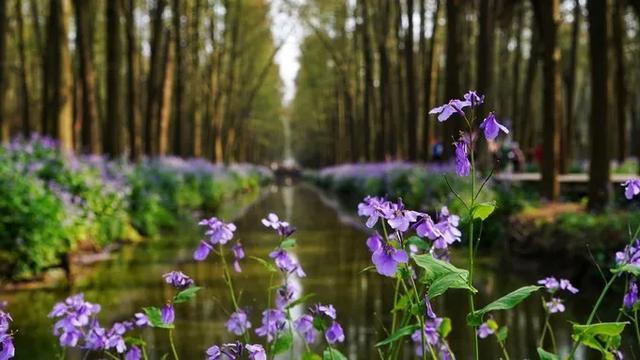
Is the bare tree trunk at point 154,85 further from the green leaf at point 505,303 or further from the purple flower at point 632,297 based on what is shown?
the green leaf at point 505,303

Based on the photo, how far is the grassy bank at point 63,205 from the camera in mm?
7637

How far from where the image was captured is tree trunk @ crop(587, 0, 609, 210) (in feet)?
32.1

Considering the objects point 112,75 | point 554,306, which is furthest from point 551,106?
point 112,75

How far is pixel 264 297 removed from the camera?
7.00 meters

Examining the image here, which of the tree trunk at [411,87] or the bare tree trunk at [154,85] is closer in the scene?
the bare tree trunk at [154,85]

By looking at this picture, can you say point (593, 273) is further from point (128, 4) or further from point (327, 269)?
point (128, 4)

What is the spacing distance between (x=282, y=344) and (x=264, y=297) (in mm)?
4184

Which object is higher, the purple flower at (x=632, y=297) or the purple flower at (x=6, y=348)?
the purple flower at (x=632, y=297)

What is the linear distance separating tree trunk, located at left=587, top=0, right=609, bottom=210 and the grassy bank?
6.50 m

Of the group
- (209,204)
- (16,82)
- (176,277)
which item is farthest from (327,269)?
(16,82)

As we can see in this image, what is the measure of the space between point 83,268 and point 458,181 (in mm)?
6503

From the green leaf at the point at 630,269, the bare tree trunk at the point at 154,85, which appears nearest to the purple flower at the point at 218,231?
Answer: the green leaf at the point at 630,269

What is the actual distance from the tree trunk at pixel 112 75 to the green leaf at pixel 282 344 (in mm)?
15717

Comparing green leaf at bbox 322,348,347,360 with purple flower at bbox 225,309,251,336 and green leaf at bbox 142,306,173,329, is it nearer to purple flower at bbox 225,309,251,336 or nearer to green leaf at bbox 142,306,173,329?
purple flower at bbox 225,309,251,336
